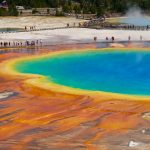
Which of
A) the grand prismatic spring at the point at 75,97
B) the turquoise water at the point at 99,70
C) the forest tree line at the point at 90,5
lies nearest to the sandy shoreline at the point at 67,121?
the grand prismatic spring at the point at 75,97

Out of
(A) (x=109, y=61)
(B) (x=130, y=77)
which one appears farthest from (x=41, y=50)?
(B) (x=130, y=77)

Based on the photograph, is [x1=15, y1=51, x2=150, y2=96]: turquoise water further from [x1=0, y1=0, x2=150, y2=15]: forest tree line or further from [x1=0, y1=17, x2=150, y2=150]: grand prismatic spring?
[x1=0, y1=0, x2=150, y2=15]: forest tree line

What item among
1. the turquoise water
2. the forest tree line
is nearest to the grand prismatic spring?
the turquoise water

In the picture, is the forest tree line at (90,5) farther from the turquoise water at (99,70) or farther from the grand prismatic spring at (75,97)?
the turquoise water at (99,70)

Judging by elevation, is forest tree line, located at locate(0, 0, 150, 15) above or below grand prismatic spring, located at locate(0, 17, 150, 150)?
above

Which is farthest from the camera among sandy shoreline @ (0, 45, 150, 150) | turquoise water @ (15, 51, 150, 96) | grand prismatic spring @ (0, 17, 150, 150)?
turquoise water @ (15, 51, 150, 96)

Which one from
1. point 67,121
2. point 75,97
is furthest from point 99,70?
point 67,121

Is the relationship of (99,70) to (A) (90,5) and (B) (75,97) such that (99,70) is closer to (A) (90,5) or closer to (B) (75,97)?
(B) (75,97)
